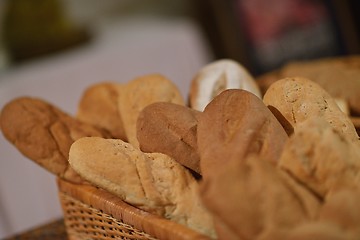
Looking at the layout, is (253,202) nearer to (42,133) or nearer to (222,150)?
(222,150)

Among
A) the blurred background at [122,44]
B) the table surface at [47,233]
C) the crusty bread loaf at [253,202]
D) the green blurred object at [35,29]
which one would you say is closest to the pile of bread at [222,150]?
the crusty bread loaf at [253,202]

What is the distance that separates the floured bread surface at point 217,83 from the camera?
1.01 m

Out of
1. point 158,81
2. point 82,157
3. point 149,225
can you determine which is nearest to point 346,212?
point 149,225

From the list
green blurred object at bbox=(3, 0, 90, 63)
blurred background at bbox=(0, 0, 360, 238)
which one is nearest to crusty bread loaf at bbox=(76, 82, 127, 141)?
blurred background at bbox=(0, 0, 360, 238)

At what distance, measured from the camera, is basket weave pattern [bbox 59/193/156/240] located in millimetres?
760

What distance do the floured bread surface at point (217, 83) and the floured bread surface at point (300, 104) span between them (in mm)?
139

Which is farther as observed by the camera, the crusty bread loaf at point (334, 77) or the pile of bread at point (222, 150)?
the crusty bread loaf at point (334, 77)

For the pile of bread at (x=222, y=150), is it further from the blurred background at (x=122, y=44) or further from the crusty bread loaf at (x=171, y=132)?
the blurred background at (x=122, y=44)

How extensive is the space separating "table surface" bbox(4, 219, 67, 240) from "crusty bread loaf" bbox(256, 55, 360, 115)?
0.41 metres

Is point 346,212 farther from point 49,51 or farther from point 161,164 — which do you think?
point 49,51

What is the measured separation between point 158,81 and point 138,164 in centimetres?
26

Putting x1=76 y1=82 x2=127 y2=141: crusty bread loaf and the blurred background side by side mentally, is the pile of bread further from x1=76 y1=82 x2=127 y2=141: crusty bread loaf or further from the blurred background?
the blurred background

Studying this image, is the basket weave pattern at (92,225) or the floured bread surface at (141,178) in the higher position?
the floured bread surface at (141,178)

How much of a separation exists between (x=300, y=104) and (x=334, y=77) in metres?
0.31
